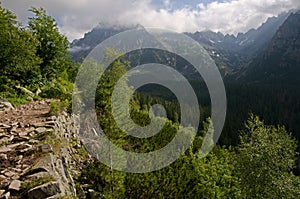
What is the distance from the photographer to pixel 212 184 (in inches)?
1009

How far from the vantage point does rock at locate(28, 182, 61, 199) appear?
25.1 ft

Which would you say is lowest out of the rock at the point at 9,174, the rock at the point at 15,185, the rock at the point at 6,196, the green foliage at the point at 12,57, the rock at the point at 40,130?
the rock at the point at 6,196

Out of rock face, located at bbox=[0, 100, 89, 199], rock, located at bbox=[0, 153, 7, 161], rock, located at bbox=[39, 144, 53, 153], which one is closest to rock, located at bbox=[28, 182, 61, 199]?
rock face, located at bbox=[0, 100, 89, 199]

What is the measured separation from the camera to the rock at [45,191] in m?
7.64

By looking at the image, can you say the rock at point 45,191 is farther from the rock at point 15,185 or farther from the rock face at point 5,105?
the rock face at point 5,105

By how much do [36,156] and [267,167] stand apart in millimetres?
20659

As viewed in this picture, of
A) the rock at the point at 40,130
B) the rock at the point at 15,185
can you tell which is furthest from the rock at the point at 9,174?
the rock at the point at 40,130

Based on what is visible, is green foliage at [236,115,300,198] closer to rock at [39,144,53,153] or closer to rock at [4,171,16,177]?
rock at [39,144,53,153]

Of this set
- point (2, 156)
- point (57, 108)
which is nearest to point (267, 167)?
point (57, 108)

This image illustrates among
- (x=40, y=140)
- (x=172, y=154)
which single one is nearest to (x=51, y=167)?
(x=40, y=140)

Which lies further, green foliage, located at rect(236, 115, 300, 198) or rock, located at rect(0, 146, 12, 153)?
green foliage, located at rect(236, 115, 300, 198)

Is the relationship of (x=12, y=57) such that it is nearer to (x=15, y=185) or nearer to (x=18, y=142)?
(x=18, y=142)

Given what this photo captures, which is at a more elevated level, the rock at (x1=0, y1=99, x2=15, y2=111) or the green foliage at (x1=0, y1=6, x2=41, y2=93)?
the green foliage at (x1=0, y1=6, x2=41, y2=93)

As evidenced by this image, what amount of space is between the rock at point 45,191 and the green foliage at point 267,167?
20320 millimetres
